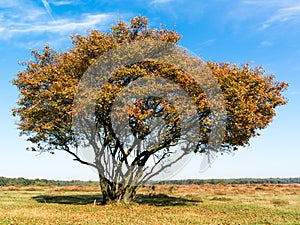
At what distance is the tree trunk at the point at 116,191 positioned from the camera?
3734 cm

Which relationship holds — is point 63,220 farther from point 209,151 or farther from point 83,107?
point 209,151

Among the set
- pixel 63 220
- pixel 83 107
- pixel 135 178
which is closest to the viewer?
pixel 63 220

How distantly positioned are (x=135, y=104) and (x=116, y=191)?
11.5 metres

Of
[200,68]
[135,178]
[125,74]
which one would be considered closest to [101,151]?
[135,178]

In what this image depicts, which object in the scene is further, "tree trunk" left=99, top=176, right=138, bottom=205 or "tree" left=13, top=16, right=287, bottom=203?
"tree trunk" left=99, top=176, right=138, bottom=205

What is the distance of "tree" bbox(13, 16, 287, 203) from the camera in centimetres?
3148

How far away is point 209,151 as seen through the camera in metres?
39.1

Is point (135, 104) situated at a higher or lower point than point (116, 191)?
higher

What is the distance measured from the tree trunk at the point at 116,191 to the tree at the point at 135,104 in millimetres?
123

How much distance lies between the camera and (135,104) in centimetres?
3161

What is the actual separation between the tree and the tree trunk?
12 centimetres

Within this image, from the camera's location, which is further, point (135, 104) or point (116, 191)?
point (116, 191)

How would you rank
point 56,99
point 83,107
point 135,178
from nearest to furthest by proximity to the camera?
point 83,107
point 56,99
point 135,178

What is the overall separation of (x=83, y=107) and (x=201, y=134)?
11.5 metres
